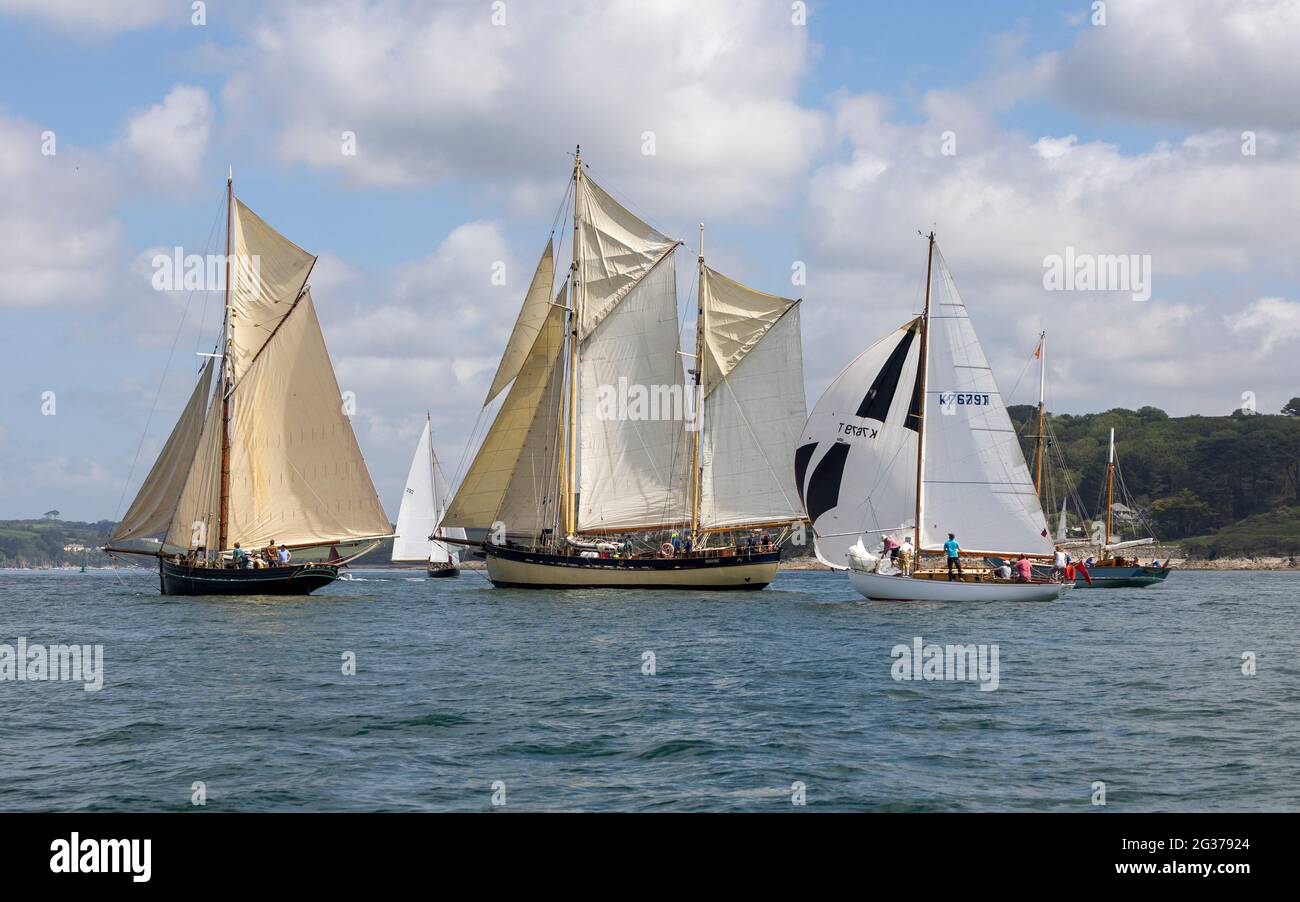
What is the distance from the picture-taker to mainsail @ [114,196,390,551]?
6256 cm

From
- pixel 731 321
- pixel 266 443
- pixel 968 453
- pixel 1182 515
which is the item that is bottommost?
pixel 1182 515

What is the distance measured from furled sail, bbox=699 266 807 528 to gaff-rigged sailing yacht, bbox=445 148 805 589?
0.08 m

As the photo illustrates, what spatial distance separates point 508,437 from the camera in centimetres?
6894

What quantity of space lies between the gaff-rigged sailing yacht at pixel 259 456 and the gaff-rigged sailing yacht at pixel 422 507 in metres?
55.8

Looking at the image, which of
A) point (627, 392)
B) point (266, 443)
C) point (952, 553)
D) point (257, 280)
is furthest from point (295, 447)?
point (952, 553)

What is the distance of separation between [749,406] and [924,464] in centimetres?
1496

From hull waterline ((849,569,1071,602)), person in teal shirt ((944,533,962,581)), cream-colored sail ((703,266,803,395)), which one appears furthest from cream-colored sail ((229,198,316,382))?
person in teal shirt ((944,533,962,581))

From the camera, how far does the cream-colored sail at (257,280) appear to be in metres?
63.7

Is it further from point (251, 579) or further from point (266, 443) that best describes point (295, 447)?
point (251, 579)

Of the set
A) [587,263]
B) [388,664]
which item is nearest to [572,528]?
[587,263]

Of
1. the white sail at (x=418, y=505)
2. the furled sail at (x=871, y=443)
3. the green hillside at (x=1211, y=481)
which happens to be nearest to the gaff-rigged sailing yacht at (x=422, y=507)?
the white sail at (x=418, y=505)

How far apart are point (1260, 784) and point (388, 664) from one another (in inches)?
916

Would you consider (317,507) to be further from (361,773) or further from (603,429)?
(361,773)

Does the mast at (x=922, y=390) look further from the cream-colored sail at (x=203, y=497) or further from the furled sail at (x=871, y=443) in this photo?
the cream-colored sail at (x=203, y=497)
